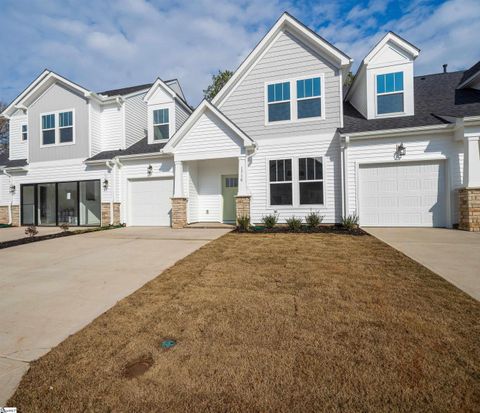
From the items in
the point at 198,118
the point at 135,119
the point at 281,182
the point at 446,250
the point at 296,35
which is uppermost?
the point at 296,35

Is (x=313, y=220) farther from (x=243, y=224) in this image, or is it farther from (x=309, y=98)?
(x=309, y=98)

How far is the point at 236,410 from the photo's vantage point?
174 cm

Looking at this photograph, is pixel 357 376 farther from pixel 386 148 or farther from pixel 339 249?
pixel 386 148

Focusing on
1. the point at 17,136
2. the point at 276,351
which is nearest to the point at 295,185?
the point at 276,351

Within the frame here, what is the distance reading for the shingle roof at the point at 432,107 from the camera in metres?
9.43

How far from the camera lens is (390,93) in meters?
10.1

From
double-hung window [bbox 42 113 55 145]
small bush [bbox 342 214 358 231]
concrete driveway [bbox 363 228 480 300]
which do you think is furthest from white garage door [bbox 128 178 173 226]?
concrete driveway [bbox 363 228 480 300]

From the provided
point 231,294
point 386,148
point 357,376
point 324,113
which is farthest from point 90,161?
point 357,376

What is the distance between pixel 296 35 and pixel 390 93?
14.3 ft

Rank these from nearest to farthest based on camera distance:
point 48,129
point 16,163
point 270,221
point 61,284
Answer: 1. point 61,284
2. point 270,221
3. point 48,129
4. point 16,163

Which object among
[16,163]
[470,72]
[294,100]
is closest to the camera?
[294,100]

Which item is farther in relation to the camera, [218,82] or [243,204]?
[218,82]

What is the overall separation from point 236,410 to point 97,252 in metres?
6.02

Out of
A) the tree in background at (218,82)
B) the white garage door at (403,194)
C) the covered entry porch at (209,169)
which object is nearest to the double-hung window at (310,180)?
the white garage door at (403,194)
